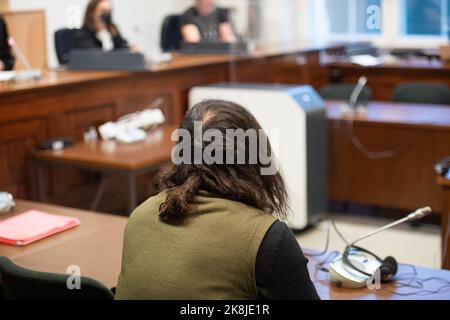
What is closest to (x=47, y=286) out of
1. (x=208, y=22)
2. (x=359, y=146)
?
(x=359, y=146)

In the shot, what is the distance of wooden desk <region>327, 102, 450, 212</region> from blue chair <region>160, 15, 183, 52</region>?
2.51m

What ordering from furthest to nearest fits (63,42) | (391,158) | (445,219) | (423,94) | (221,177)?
(63,42) < (423,94) < (391,158) < (445,219) < (221,177)

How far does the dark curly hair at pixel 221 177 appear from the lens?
1575 mm

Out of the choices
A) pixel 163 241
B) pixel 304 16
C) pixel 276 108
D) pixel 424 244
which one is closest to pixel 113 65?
pixel 276 108

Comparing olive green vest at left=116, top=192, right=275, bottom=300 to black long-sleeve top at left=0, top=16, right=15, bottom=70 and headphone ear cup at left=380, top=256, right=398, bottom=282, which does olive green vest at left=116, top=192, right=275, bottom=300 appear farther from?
black long-sleeve top at left=0, top=16, right=15, bottom=70

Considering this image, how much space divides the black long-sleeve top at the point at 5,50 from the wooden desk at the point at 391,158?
1.98 meters

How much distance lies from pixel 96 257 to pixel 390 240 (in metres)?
2.20

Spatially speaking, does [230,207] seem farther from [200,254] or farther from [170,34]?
[170,34]

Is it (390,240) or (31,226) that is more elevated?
(31,226)

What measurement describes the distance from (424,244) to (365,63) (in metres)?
2.96

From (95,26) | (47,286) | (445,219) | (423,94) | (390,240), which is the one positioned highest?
(95,26)

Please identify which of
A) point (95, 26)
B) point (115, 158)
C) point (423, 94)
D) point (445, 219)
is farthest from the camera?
point (95, 26)

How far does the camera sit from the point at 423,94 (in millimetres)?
4934

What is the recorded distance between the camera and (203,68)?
15.7 feet
